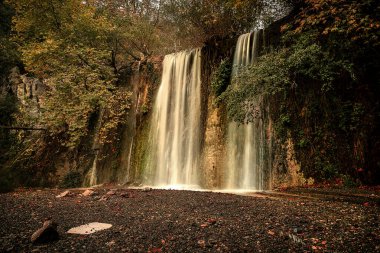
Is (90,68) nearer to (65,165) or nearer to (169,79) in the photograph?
(169,79)

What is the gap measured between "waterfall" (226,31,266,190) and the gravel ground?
122 inches

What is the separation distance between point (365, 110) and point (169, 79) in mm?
9090

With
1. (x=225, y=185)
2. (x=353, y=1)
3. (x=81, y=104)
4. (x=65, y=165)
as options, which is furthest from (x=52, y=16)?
(x=353, y=1)

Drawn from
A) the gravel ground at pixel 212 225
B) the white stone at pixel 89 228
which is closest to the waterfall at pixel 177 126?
the gravel ground at pixel 212 225

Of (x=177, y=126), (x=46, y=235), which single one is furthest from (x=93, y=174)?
(x=46, y=235)

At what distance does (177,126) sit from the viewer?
501 inches

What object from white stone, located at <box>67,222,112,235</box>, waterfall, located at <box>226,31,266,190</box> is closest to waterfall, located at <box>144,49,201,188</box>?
waterfall, located at <box>226,31,266,190</box>

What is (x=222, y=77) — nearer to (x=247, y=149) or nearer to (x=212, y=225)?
(x=247, y=149)

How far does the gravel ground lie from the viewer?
126 inches

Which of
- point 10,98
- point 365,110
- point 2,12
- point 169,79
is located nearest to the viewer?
Result: point 365,110

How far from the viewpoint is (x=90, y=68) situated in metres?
13.4

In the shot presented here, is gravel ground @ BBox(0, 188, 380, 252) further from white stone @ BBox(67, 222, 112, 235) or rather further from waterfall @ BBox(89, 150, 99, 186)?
waterfall @ BBox(89, 150, 99, 186)

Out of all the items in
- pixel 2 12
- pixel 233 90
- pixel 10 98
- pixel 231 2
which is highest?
pixel 2 12

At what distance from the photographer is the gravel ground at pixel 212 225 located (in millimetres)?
3211
